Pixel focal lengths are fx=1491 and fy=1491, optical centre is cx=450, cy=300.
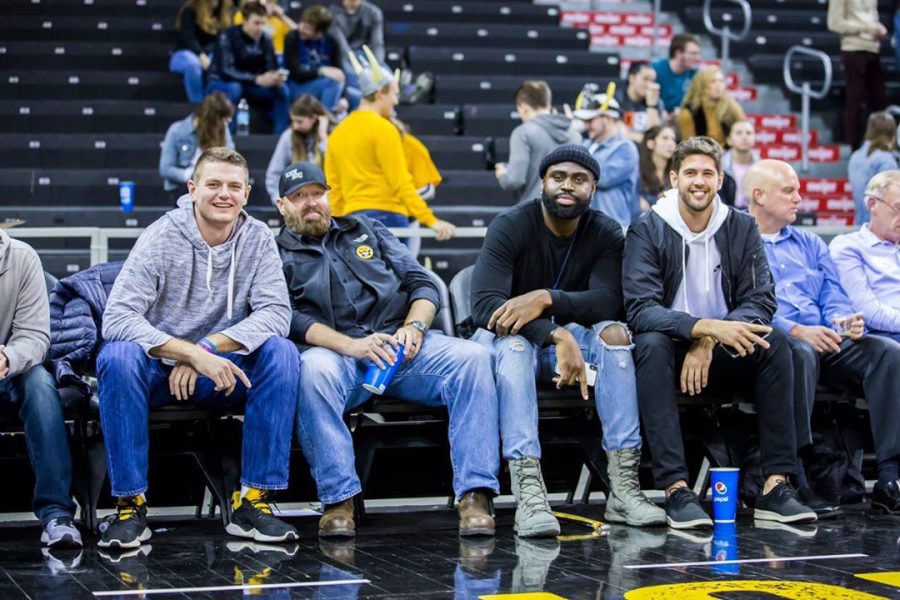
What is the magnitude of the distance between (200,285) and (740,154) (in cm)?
561

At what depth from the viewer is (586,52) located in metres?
14.2

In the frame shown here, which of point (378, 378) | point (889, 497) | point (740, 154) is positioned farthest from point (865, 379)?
point (740, 154)

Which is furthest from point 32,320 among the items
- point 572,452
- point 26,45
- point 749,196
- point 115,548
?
point 26,45

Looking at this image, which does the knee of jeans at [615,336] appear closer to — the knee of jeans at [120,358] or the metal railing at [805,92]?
the knee of jeans at [120,358]

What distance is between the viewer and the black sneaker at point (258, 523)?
5.23 meters

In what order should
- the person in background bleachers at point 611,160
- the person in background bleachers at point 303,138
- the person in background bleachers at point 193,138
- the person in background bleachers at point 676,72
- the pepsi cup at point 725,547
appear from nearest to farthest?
1. the pepsi cup at point 725,547
2. the person in background bleachers at point 611,160
3. the person in background bleachers at point 303,138
4. the person in background bleachers at point 193,138
5. the person in background bleachers at point 676,72

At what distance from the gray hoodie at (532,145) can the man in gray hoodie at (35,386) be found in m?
A: 3.91

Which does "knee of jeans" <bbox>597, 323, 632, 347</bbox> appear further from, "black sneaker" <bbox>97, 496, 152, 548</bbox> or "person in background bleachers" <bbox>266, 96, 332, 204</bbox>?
"person in background bleachers" <bbox>266, 96, 332, 204</bbox>

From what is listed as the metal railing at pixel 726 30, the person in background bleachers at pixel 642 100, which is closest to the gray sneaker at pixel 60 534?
the person in background bleachers at pixel 642 100

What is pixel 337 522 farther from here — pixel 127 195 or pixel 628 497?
pixel 127 195

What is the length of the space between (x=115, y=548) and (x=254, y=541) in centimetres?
48

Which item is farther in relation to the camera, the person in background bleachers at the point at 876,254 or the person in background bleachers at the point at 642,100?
the person in background bleachers at the point at 642,100

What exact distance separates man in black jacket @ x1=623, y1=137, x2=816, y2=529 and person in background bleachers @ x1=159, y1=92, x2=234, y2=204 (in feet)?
13.4

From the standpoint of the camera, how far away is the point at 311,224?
587 centimetres
